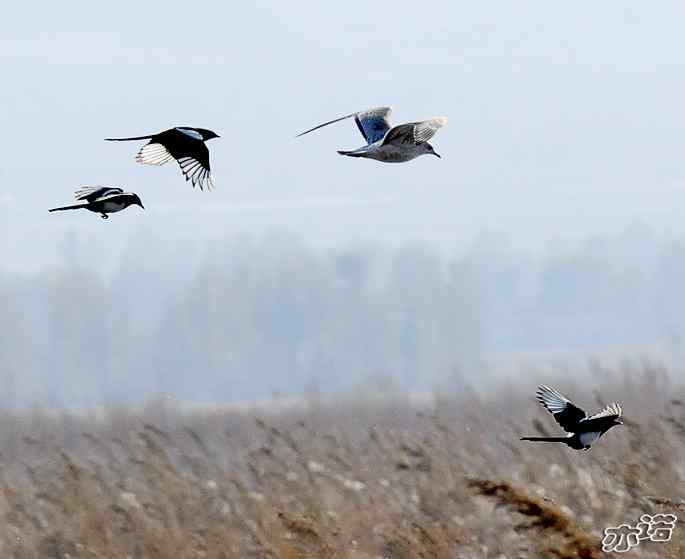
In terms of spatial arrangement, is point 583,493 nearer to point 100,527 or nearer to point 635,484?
point 635,484

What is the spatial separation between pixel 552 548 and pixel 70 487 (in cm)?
267

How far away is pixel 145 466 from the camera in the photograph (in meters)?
10.0

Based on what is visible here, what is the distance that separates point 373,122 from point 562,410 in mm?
3072

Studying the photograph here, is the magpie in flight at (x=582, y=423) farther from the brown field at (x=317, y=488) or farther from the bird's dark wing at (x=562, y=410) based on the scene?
the brown field at (x=317, y=488)

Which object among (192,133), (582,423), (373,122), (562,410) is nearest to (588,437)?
(582,423)

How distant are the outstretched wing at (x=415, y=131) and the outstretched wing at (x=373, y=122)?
101 centimetres

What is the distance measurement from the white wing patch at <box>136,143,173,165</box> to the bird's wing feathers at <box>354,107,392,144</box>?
1.82 meters

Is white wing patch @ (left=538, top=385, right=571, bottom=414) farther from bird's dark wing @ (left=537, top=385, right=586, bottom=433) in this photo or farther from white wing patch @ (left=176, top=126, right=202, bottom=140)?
white wing patch @ (left=176, top=126, right=202, bottom=140)

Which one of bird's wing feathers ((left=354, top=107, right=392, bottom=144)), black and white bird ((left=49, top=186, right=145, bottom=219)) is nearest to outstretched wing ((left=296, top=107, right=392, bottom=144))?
bird's wing feathers ((left=354, top=107, right=392, bottom=144))

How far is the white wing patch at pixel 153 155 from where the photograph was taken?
8.83 m

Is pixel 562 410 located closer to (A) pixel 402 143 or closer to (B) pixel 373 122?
(A) pixel 402 143

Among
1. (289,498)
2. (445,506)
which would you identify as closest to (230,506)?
(289,498)

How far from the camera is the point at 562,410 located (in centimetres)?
827

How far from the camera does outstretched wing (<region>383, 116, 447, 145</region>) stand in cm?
943
